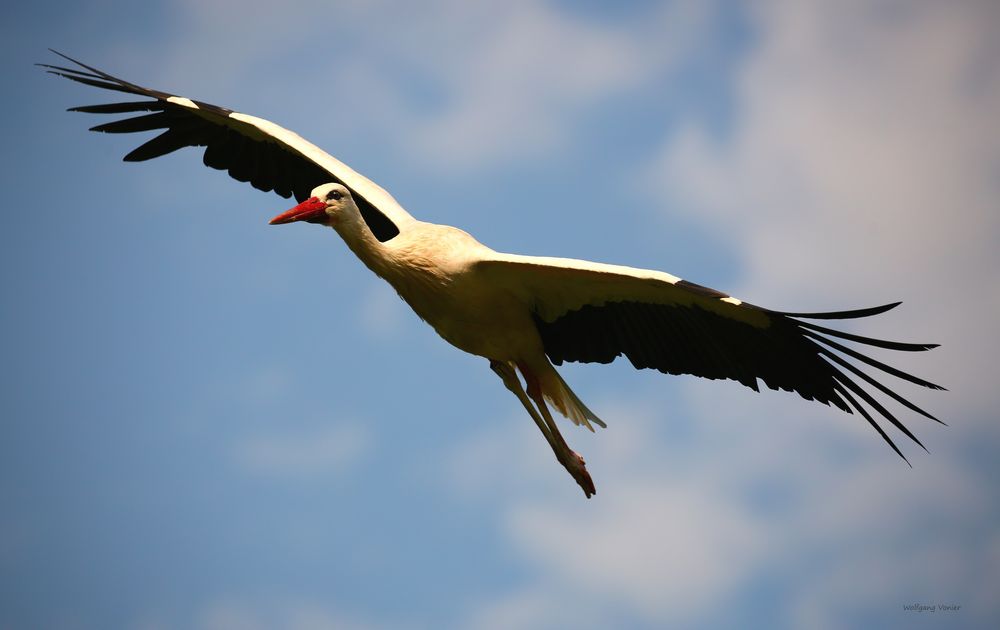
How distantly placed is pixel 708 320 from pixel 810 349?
0.72m

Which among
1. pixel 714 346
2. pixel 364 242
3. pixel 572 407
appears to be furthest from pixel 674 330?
pixel 364 242

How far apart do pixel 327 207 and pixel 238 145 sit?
2.53 m

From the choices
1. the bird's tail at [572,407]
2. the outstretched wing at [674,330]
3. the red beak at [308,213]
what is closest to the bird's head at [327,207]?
the red beak at [308,213]

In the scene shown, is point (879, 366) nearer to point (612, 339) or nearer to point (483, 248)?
point (612, 339)

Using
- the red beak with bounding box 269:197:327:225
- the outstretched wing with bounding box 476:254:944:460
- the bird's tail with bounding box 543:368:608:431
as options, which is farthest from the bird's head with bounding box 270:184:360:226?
the bird's tail with bounding box 543:368:608:431

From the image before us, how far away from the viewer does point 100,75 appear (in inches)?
407

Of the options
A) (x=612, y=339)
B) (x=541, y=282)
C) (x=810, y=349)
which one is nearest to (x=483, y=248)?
(x=541, y=282)

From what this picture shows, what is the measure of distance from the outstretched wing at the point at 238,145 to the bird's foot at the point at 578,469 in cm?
242

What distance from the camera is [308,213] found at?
8.78 meters

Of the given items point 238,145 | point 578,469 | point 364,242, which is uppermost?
point 238,145

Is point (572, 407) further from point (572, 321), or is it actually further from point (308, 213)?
point (308, 213)

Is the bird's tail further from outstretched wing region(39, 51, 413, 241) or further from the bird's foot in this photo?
outstretched wing region(39, 51, 413, 241)

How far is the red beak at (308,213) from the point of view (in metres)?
8.70

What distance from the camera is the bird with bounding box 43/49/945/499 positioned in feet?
27.3
